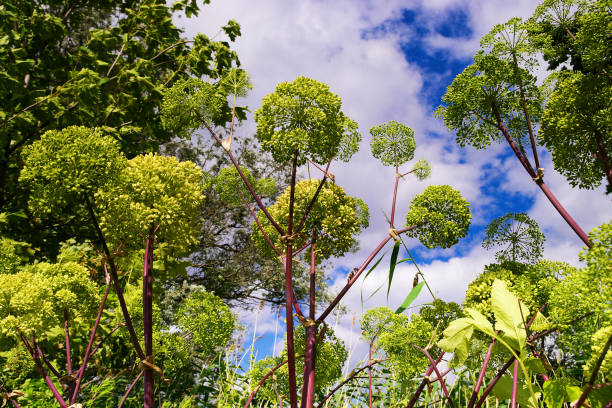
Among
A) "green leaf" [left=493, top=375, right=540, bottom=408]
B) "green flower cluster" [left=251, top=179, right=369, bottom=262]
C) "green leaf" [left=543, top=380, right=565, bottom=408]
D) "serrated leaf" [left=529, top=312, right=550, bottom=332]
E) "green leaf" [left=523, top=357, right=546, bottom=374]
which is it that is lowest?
"green leaf" [left=543, top=380, right=565, bottom=408]

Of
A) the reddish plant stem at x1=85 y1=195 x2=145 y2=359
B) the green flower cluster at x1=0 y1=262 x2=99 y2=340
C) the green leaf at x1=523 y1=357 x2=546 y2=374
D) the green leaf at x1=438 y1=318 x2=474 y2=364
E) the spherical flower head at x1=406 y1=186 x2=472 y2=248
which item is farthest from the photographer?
the spherical flower head at x1=406 y1=186 x2=472 y2=248

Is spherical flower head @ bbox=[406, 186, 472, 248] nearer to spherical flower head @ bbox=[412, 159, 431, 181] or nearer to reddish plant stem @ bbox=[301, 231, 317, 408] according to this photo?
spherical flower head @ bbox=[412, 159, 431, 181]

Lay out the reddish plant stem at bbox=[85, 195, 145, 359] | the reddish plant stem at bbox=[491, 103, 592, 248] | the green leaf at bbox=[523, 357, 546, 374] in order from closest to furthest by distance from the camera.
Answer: the green leaf at bbox=[523, 357, 546, 374], the reddish plant stem at bbox=[85, 195, 145, 359], the reddish plant stem at bbox=[491, 103, 592, 248]

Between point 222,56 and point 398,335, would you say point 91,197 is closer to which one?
point 398,335

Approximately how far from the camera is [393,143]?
109 inches

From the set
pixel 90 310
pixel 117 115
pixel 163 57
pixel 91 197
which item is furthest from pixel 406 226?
pixel 163 57

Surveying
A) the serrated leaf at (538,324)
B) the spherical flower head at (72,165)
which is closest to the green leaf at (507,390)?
the serrated leaf at (538,324)

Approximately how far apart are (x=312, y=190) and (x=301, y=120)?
658 mm

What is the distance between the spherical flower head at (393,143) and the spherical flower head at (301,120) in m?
0.47

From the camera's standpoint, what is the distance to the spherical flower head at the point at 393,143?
273 centimetres

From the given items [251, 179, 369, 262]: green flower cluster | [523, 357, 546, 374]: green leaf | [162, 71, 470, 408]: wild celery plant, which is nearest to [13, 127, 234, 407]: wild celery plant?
[162, 71, 470, 408]: wild celery plant

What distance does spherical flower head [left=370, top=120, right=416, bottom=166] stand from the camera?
8.95 feet

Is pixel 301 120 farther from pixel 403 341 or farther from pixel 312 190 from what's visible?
pixel 403 341

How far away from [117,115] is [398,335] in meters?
4.15
